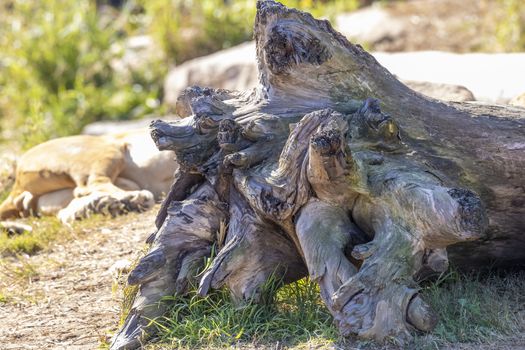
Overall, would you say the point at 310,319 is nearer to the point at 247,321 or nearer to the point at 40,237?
the point at 247,321

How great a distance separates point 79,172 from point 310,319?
4.14m

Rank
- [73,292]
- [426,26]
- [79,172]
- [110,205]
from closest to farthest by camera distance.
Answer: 1. [73,292]
2. [110,205]
3. [79,172]
4. [426,26]

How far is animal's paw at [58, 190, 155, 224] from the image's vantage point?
23.0 ft

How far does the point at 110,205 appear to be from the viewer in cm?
704

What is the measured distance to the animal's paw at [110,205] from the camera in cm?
702

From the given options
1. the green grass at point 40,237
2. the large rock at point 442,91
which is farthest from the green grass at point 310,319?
Result: the green grass at point 40,237

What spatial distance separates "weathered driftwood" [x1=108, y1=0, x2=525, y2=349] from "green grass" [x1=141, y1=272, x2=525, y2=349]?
0.28 ft

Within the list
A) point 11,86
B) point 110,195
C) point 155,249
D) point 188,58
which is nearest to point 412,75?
point 110,195

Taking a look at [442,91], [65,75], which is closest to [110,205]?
[442,91]

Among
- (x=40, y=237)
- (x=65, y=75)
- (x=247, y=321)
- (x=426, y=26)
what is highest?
(x=426, y=26)

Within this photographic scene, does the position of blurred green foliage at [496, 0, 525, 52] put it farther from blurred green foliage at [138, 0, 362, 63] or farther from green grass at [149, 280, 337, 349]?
green grass at [149, 280, 337, 349]

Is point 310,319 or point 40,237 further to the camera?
point 40,237

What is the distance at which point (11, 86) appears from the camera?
43.5ft

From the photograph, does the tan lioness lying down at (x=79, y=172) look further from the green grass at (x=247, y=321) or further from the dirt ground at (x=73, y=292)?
the green grass at (x=247, y=321)
